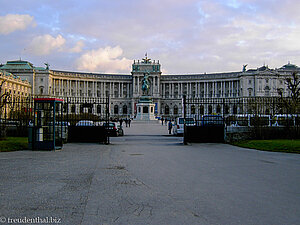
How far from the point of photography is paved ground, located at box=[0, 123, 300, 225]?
6188 millimetres

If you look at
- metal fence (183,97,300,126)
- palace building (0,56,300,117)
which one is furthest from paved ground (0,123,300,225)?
palace building (0,56,300,117)

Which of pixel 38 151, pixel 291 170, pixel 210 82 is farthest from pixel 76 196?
pixel 210 82

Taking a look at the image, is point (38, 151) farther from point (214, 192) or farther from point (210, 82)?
point (210, 82)

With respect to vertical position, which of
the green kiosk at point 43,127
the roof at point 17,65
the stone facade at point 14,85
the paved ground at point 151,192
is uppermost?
the roof at point 17,65

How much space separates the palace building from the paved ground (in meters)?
97.4

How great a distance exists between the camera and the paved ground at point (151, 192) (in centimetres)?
619

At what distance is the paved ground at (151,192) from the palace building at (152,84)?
3834 inches

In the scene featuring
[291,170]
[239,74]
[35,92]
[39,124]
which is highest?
[239,74]

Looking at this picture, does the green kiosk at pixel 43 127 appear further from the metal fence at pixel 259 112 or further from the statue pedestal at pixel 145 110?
the statue pedestal at pixel 145 110

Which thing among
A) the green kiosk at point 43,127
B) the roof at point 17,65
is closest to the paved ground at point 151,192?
the green kiosk at point 43,127

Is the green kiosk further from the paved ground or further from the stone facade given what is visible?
the stone facade

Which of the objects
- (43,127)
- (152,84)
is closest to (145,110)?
(152,84)

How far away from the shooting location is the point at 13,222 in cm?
573

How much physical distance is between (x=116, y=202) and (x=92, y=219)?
4.10ft
